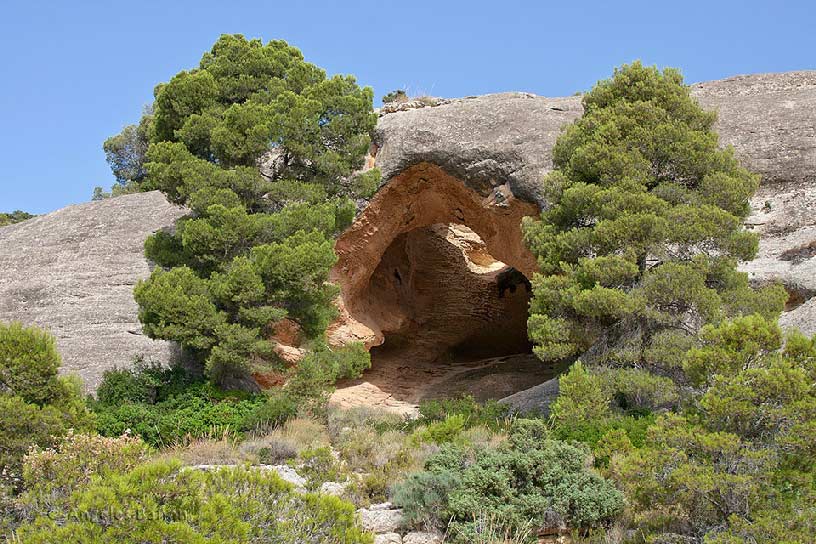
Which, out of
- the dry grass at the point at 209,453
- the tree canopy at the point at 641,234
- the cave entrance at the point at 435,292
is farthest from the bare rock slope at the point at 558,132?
the dry grass at the point at 209,453

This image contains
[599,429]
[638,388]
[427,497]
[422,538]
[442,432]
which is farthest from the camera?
[638,388]

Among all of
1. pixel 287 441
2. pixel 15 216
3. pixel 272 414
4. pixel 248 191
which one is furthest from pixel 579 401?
pixel 15 216

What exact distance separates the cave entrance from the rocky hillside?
23 cm

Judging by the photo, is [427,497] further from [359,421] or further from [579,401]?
[359,421]

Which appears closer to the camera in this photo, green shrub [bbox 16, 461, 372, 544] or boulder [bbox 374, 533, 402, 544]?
green shrub [bbox 16, 461, 372, 544]

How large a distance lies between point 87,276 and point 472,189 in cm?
866

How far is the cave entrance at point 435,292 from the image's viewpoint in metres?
18.1

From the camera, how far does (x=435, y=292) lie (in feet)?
78.5

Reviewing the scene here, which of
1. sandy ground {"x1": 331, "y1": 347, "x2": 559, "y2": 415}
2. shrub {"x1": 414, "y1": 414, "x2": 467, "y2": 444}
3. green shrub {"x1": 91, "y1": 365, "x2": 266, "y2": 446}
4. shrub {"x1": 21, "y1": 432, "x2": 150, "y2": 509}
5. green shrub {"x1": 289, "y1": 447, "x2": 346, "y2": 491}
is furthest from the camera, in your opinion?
sandy ground {"x1": 331, "y1": 347, "x2": 559, "y2": 415}

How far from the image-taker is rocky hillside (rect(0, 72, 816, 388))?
51.0 ft

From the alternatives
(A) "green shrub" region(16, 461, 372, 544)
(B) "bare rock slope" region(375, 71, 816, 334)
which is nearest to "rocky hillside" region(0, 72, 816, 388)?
(B) "bare rock slope" region(375, 71, 816, 334)

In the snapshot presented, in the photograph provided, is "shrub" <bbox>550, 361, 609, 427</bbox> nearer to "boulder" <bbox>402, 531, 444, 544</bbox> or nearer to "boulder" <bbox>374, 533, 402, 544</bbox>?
"boulder" <bbox>402, 531, 444, 544</bbox>

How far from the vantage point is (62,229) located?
796 inches

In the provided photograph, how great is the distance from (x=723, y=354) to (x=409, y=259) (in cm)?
1632
